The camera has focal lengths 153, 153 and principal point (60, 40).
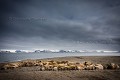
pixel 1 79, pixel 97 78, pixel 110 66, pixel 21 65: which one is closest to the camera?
pixel 1 79

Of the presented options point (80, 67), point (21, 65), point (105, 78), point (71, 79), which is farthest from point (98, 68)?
point (21, 65)

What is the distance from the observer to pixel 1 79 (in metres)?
11.7

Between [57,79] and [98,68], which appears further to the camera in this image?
[98,68]

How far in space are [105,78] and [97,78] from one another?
0.69 meters

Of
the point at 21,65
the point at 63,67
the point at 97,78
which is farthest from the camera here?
the point at 21,65

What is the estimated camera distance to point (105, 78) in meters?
12.6

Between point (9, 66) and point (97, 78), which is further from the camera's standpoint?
point (9, 66)

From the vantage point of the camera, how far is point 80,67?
17594mm

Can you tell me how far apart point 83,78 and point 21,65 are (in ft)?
37.5

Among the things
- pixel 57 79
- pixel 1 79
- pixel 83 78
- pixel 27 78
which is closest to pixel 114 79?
pixel 83 78

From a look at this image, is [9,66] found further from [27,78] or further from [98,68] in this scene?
[98,68]

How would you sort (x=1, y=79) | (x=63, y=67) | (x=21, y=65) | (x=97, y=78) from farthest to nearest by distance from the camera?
(x=21, y=65) → (x=63, y=67) → (x=97, y=78) → (x=1, y=79)

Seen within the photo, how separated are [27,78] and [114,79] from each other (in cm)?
700

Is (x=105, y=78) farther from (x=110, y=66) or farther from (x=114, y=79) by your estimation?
(x=110, y=66)
